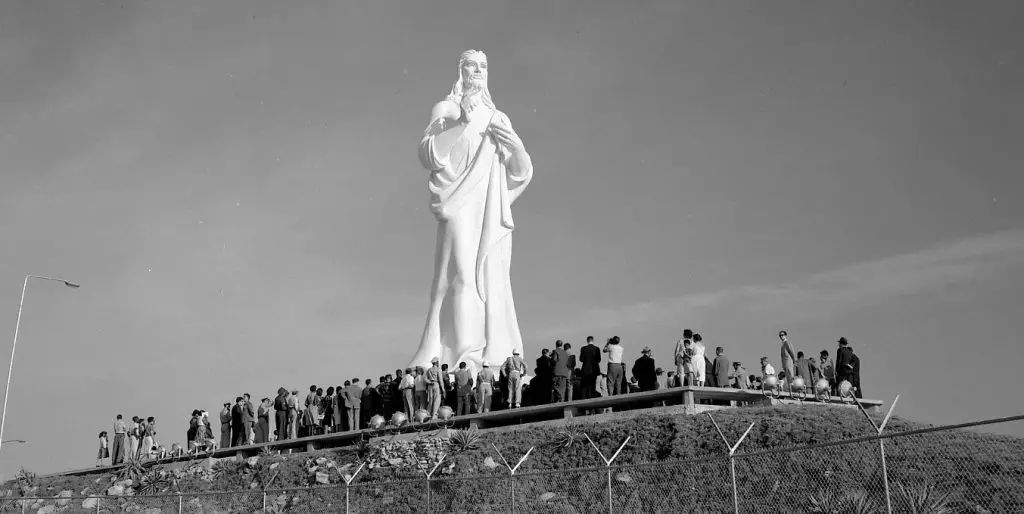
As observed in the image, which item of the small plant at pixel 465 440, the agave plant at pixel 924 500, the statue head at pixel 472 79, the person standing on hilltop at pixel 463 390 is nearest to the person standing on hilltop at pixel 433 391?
the person standing on hilltop at pixel 463 390

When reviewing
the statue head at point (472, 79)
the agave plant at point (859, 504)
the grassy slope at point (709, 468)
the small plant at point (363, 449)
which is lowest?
the agave plant at point (859, 504)

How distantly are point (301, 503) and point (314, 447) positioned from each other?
5.18 m

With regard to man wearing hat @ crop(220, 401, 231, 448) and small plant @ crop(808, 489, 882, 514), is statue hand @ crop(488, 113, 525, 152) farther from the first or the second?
small plant @ crop(808, 489, 882, 514)

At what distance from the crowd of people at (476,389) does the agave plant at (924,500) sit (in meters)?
6.87

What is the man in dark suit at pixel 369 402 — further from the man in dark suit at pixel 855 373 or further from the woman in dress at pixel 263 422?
the man in dark suit at pixel 855 373

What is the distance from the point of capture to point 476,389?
24828 mm

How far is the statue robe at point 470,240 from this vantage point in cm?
3082

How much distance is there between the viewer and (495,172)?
3183 centimetres

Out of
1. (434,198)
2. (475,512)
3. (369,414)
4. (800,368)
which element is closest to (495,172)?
(434,198)

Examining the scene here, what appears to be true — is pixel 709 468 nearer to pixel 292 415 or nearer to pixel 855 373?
pixel 855 373

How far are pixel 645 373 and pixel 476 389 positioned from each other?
4464 millimetres

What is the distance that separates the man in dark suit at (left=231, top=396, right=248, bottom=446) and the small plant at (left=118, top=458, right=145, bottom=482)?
8.06 ft

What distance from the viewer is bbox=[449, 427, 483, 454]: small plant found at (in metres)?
21.1

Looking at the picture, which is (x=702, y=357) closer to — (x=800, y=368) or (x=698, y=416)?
(x=800, y=368)
